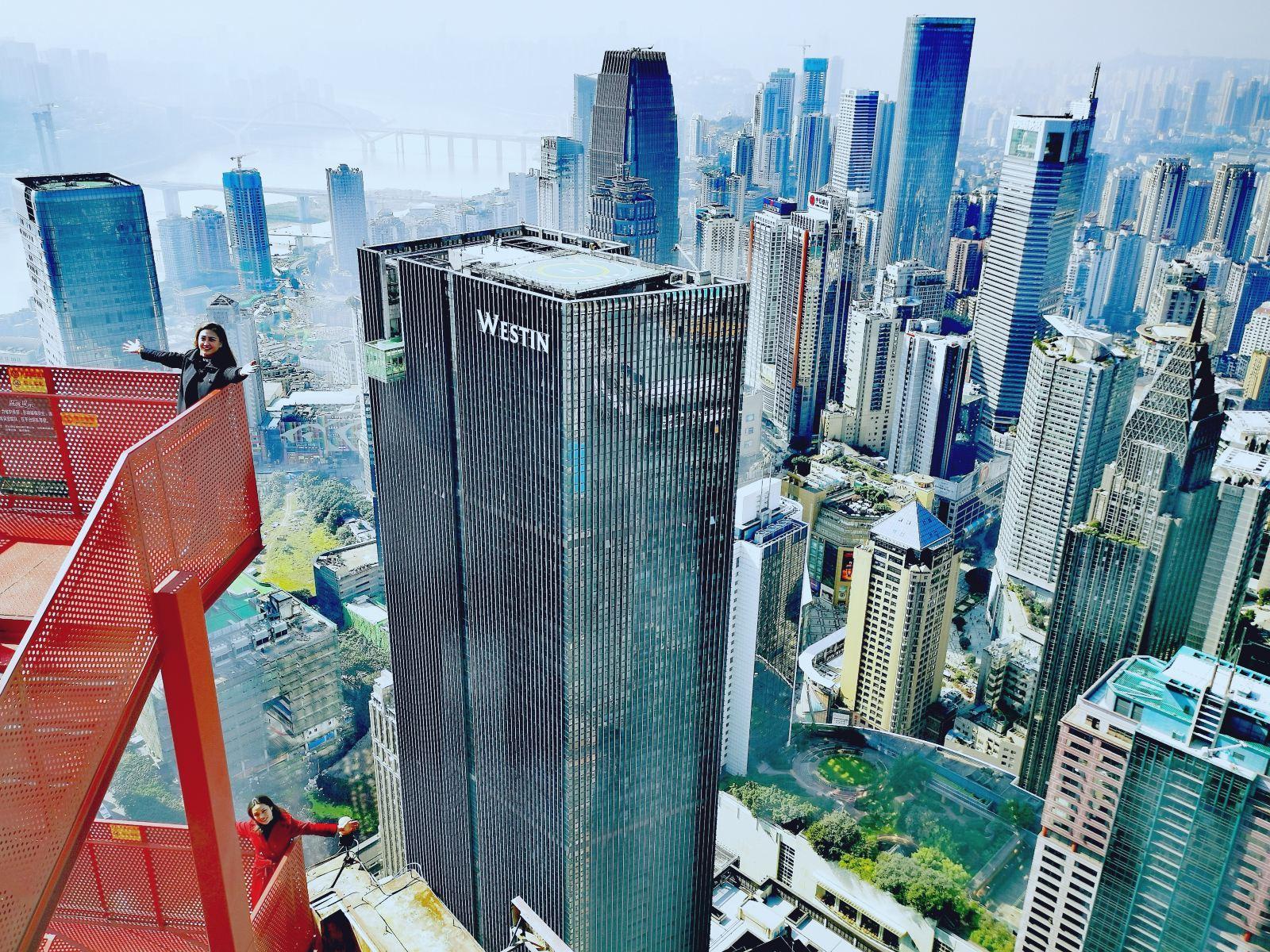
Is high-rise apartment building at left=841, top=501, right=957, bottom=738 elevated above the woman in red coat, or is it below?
below

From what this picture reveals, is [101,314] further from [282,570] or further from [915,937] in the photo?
[915,937]

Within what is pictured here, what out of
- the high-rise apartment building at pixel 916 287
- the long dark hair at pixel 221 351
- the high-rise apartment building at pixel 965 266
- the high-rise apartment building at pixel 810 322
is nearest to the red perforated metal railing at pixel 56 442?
the long dark hair at pixel 221 351

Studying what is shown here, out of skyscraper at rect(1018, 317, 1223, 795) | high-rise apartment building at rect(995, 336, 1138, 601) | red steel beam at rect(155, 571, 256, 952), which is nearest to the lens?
red steel beam at rect(155, 571, 256, 952)

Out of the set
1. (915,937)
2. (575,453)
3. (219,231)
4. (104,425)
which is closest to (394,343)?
(575,453)

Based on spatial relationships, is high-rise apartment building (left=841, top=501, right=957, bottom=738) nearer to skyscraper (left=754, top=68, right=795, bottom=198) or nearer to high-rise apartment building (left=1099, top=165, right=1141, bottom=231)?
high-rise apartment building (left=1099, top=165, right=1141, bottom=231)

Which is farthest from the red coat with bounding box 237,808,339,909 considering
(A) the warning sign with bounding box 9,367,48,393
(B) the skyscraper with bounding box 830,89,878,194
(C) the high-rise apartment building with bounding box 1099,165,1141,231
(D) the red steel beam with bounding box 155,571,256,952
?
(B) the skyscraper with bounding box 830,89,878,194
